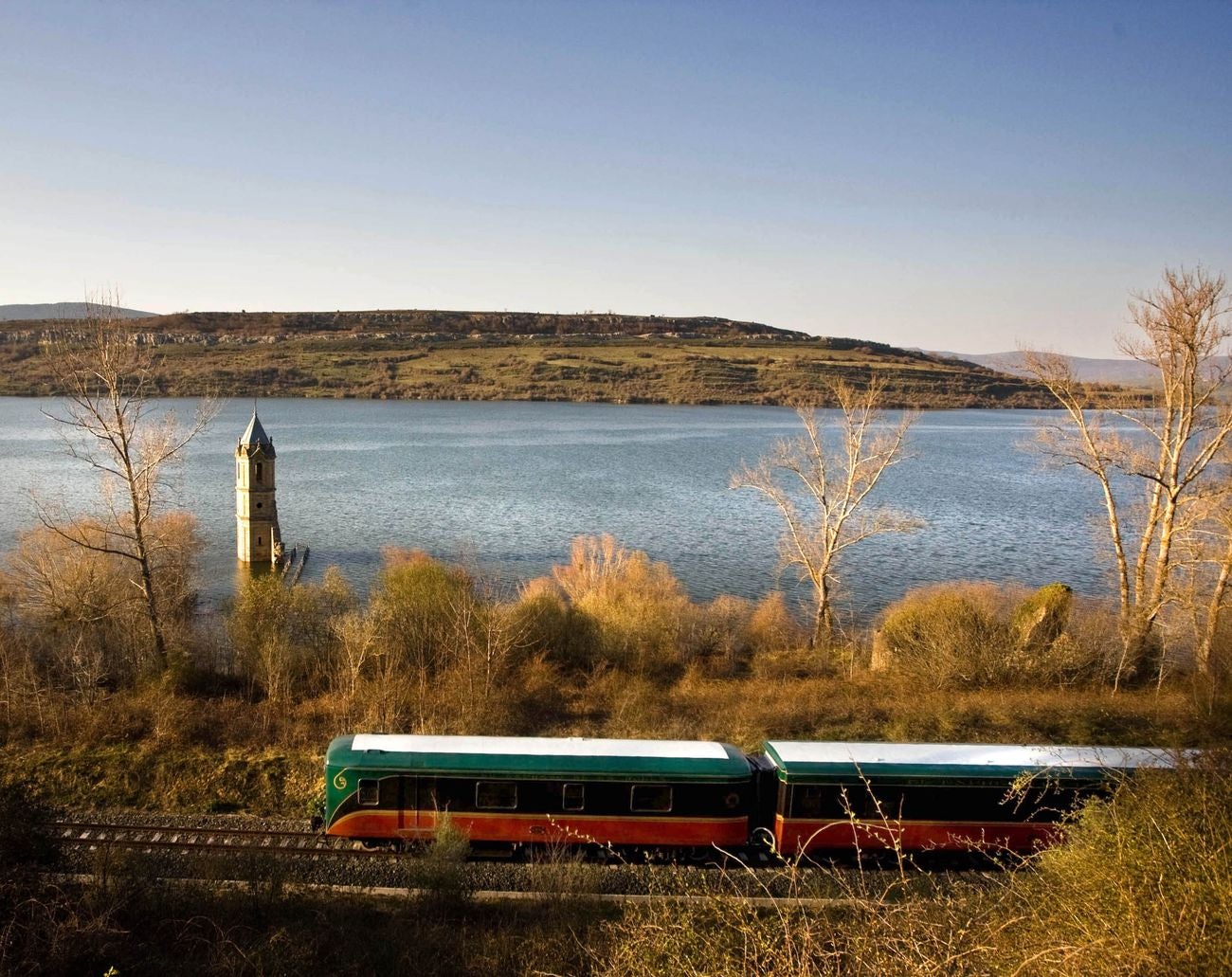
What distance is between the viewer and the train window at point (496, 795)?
46.2 ft

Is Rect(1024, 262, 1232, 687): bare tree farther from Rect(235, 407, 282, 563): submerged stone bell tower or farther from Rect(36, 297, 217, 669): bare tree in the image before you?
Rect(235, 407, 282, 563): submerged stone bell tower

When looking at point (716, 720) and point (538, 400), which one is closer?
point (716, 720)

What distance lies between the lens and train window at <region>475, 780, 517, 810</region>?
1408cm

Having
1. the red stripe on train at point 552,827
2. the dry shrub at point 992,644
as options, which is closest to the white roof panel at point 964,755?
the red stripe on train at point 552,827

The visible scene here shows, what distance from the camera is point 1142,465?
26.6 metres

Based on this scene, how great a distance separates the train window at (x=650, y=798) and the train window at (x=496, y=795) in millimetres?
1879

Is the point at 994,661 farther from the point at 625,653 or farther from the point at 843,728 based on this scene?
the point at 625,653

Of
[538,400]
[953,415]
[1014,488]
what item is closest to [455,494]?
[1014,488]

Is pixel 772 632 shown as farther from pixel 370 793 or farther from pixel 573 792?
pixel 370 793

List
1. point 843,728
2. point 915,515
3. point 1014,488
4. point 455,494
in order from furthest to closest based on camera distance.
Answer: point 1014,488 < point 455,494 < point 915,515 < point 843,728

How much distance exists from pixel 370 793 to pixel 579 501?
45.5m

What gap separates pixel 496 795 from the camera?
1412 cm

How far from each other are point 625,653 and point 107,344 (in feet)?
53.8

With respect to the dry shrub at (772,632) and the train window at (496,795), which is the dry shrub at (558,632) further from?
the train window at (496,795)
